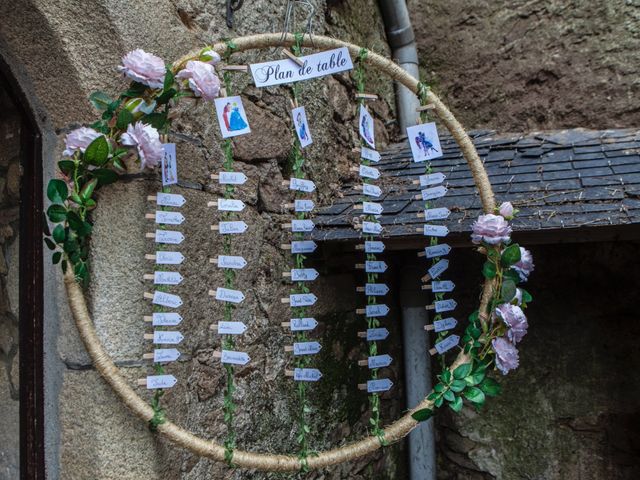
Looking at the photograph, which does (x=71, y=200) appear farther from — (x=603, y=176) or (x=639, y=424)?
(x=639, y=424)

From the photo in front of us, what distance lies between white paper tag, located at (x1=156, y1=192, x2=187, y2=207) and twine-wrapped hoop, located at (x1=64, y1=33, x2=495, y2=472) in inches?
11.2

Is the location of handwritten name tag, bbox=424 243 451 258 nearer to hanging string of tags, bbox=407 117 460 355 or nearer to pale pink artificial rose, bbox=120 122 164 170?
hanging string of tags, bbox=407 117 460 355

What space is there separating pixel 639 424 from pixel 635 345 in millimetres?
369

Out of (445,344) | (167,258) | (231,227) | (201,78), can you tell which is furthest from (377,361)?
(201,78)

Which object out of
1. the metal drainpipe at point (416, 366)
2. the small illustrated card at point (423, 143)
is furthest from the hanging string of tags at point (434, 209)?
the metal drainpipe at point (416, 366)

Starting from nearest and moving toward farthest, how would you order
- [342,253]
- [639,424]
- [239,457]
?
[239,457], [342,253], [639,424]

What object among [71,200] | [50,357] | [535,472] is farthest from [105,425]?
[535,472]

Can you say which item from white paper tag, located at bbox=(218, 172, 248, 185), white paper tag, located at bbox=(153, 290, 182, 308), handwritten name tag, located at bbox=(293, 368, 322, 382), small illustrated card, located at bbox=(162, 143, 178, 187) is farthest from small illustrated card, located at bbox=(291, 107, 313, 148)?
handwritten name tag, located at bbox=(293, 368, 322, 382)

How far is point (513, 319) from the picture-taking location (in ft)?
5.25

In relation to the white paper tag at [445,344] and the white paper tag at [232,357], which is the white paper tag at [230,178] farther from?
the white paper tag at [445,344]

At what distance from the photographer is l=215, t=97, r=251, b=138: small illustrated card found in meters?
1.48

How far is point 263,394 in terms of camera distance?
1.91 metres

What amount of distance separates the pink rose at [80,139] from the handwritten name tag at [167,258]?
0.32 m

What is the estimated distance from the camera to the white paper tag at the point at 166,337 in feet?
4.66
